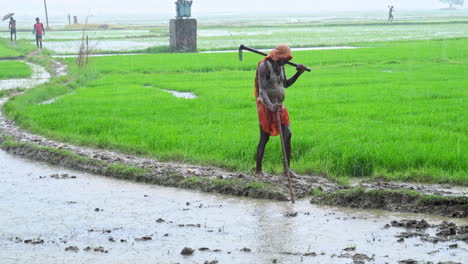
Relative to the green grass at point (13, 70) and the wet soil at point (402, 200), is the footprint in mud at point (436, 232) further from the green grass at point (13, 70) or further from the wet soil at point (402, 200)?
the green grass at point (13, 70)

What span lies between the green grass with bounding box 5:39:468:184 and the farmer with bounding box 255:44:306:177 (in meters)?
0.59

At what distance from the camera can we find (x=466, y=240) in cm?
516

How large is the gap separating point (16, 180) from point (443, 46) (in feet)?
76.0

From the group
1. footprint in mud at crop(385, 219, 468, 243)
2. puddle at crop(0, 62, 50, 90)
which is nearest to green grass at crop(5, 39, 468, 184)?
puddle at crop(0, 62, 50, 90)

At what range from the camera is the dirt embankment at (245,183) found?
6051mm

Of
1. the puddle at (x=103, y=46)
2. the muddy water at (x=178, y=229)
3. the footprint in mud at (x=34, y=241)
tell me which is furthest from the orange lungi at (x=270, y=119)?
the puddle at (x=103, y=46)

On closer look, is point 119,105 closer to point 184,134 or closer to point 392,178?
point 184,134

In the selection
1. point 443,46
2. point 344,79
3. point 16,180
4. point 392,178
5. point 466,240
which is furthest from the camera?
point 443,46

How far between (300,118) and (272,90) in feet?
11.1

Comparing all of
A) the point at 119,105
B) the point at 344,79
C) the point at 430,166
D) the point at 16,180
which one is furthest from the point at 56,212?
the point at 344,79

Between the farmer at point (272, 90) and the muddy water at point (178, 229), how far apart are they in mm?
877

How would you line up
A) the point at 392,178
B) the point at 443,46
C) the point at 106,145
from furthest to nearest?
the point at 443,46 → the point at 106,145 → the point at 392,178

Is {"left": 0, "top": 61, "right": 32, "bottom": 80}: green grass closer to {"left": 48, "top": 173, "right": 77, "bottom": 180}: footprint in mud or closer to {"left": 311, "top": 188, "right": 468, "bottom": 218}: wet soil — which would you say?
{"left": 48, "top": 173, "right": 77, "bottom": 180}: footprint in mud

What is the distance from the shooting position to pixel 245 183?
6.80 m
